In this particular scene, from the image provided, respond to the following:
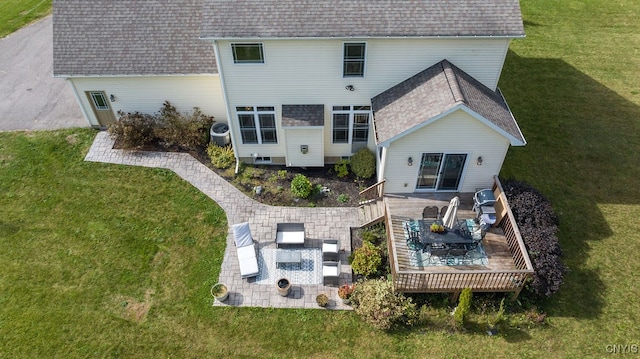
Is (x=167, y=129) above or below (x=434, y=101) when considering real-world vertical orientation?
below

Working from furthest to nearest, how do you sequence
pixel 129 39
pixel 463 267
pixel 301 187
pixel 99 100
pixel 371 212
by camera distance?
1. pixel 99 100
2. pixel 129 39
3. pixel 301 187
4. pixel 371 212
5. pixel 463 267

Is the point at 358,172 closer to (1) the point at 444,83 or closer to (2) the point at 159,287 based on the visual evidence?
(1) the point at 444,83

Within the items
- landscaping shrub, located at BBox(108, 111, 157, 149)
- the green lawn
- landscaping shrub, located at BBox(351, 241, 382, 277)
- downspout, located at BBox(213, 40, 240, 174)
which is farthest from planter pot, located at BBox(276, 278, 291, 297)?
landscaping shrub, located at BBox(108, 111, 157, 149)

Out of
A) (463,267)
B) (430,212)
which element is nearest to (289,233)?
(430,212)

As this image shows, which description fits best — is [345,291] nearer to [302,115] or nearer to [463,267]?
[463,267]

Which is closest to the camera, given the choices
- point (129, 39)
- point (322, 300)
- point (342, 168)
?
point (322, 300)

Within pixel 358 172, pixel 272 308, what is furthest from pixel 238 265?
pixel 358 172
